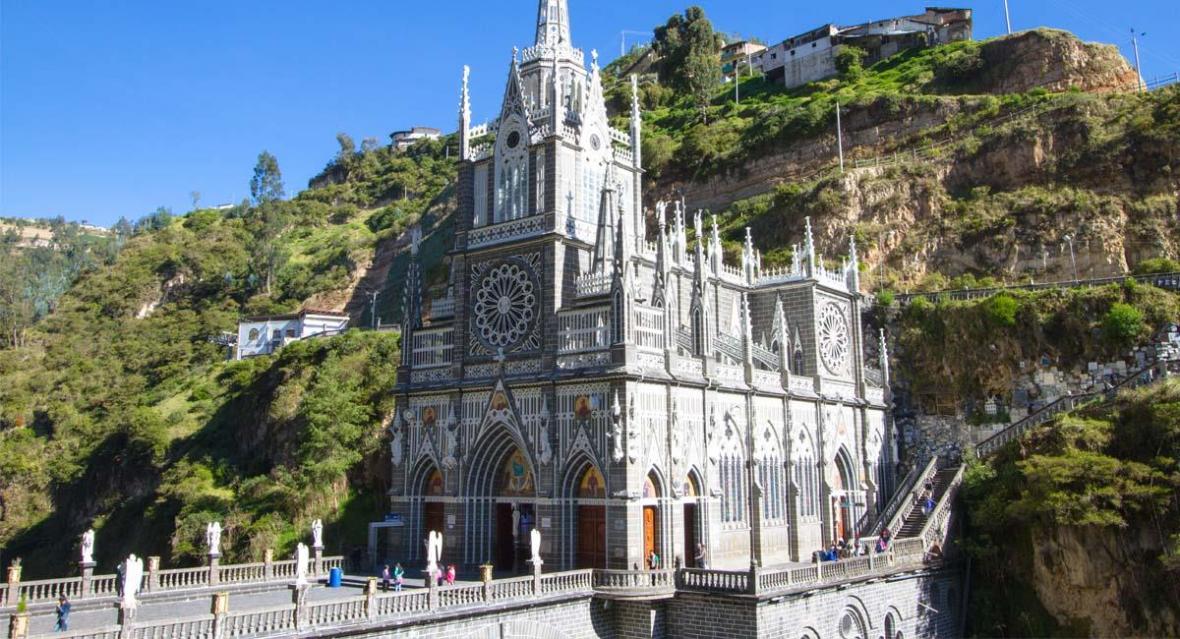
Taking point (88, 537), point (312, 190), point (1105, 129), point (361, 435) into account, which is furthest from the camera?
point (312, 190)

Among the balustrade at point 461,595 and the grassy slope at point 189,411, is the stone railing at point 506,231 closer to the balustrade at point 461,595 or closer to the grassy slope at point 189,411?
the balustrade at point 461,595

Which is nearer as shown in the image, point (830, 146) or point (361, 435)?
point (361, 435)

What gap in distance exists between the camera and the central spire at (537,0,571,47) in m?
34.9

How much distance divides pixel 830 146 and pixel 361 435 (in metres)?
43.4

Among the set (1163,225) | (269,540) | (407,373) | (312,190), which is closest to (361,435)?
(269,540)

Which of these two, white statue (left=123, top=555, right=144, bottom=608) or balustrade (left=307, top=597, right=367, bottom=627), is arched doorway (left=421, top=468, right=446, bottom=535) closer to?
balustrade (left=307, top=597, right=367, bottom=627)

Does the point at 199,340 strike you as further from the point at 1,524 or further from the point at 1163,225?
the point at 1163,225

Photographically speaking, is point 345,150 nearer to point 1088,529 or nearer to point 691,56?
point 691,56

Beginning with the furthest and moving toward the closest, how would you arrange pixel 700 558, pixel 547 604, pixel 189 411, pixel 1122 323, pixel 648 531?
pixel 189 411
pixel 1122 323
pixel 700 558
pixel 648 531
pixel 547 604

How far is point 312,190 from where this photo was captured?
130m

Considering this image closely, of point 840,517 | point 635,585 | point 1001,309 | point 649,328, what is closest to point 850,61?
point 1001,309

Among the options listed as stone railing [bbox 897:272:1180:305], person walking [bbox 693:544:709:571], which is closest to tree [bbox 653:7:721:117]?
stone railing [bbox 897:272:1180:305]

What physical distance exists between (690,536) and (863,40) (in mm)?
75823

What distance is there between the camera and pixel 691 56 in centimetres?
9956
